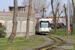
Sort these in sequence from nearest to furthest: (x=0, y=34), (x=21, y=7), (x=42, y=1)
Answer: (x=0, y=34) → (x=42, y=1) → (x=21, y=7)

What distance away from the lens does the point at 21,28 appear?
3475cm

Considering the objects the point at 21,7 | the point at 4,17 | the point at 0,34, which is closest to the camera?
the point at 0,34

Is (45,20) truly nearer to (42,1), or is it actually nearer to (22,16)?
(22,16)

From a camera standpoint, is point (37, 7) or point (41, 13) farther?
point (41, 13)

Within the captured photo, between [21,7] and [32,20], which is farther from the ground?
[21,7]

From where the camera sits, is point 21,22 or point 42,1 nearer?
point 21,22

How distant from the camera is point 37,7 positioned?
175ft

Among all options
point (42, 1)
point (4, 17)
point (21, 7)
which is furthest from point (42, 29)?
point (21, 7)

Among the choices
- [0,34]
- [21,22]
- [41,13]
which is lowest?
[0,34]

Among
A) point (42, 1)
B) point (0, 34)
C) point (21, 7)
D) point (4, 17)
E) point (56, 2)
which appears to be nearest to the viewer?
point (0, 34)

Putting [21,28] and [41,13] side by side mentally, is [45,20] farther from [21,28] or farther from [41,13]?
[41,13]

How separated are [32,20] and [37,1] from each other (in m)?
18.4

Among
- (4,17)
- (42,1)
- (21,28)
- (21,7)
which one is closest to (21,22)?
(21,28)

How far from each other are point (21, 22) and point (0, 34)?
585 cm
